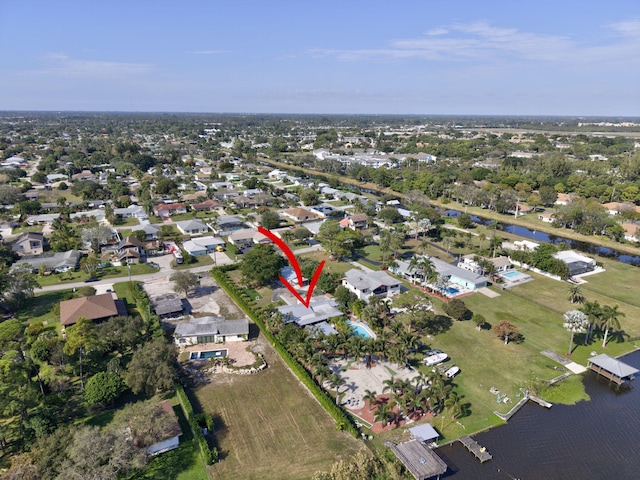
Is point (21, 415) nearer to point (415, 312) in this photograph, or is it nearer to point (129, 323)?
point (129, 323)

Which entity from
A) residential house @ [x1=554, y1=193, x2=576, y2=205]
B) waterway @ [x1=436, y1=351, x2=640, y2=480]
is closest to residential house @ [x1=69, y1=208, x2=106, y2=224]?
waterway @ [x1=436, y1=351, x2=640, y2=480]

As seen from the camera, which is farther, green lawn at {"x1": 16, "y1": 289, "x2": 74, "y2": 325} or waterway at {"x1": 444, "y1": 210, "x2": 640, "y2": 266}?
waterway at {"x1": 444, "y1": 210, "x2": 640, "y2": 266}

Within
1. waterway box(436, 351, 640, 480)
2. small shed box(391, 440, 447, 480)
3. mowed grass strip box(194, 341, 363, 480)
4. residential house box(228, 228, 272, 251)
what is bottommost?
waterway box(436, 351, 640, 480)

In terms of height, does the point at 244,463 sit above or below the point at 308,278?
below

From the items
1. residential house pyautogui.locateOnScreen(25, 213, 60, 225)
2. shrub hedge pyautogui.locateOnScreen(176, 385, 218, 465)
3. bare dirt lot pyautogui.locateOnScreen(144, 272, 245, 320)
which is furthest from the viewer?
residential house pyautogui.locateOnScreen(25, 213, 60, 225)

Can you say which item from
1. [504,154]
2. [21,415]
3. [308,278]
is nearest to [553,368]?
[308,278]

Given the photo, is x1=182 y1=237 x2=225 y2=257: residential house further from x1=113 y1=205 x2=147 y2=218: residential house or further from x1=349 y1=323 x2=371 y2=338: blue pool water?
x1=349 y1=323 x2=371 y2=338: blue pool water

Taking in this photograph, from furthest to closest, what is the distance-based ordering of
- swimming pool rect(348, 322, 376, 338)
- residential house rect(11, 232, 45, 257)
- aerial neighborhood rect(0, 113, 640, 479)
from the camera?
residential house rect(11, 232, 45, 257), swimming pool rect(348, 322, 376, 338), aerial neighborhood rect(0, 113, 640, 479)

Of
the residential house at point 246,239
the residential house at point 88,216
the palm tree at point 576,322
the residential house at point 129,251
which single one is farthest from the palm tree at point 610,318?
the residential house at point 88,216
